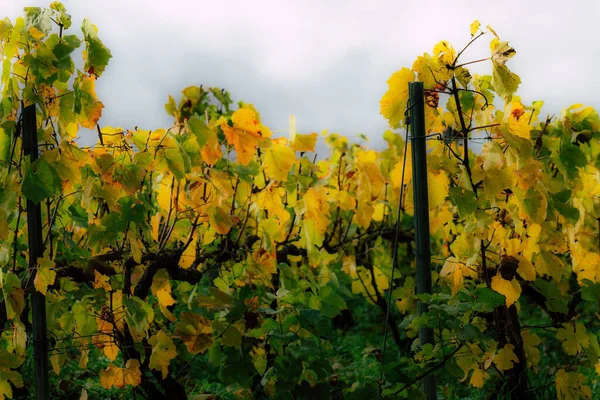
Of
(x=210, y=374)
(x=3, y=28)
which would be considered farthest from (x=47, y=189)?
(x=210, y=374)

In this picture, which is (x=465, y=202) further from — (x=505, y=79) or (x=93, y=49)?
(x=93, y=49)

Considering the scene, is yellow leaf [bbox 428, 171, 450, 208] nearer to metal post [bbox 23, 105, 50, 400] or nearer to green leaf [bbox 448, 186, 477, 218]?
green leaf [bbox 448, 186, 477, 218]

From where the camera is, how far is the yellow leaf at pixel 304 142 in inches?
92.3

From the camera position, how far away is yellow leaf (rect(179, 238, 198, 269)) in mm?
2246

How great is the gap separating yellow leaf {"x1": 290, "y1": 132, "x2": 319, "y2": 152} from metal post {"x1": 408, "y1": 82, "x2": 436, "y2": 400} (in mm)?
421

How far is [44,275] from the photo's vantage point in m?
1.74

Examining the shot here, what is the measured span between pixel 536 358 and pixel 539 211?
0.67 meters

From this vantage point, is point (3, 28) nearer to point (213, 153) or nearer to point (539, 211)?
point (213, 153)

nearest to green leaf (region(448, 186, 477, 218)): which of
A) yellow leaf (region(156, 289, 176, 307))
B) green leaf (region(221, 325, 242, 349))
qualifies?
green leaf (region(221, 325, 242, 349))

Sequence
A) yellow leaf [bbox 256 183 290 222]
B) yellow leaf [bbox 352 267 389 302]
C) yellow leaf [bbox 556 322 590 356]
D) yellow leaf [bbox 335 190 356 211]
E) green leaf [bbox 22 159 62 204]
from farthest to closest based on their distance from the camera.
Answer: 1. yellow leaf [bbox 352 267 389 302]
2. yellow leaf [bbox 335 190 356 211]
3. yellow leaf [bbox 256 183 290 222]
4. yellow leaf [bbox 556 322 590 356]
5. green leaf [bbox 22 159 62 204]

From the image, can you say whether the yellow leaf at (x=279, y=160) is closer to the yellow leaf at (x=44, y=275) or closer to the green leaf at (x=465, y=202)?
the green leaf at (x=465, y=202)

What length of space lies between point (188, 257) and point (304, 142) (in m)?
0.57

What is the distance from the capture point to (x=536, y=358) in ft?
8.11

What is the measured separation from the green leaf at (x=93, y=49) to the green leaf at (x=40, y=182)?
0.29 meters
